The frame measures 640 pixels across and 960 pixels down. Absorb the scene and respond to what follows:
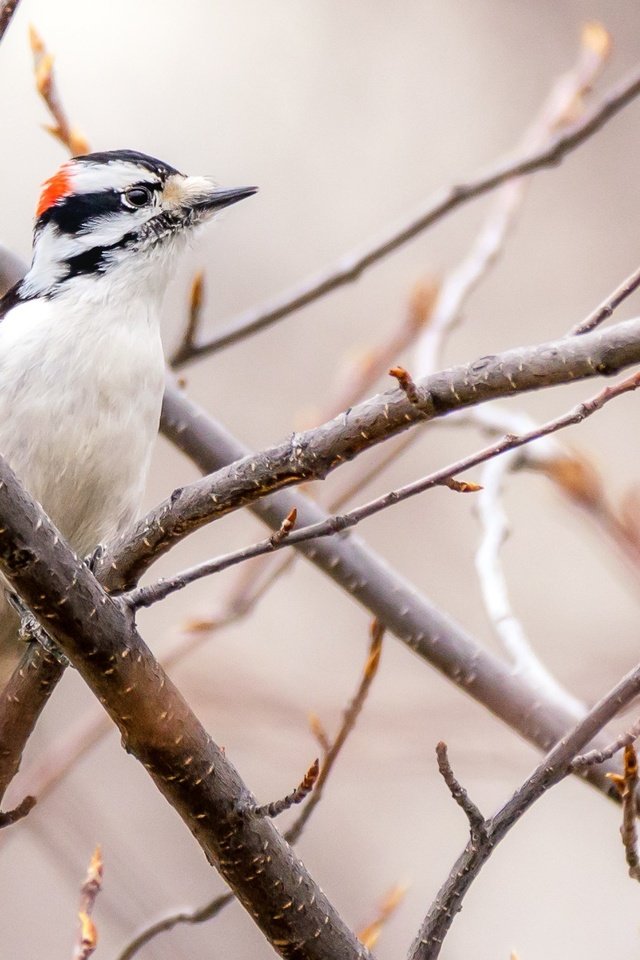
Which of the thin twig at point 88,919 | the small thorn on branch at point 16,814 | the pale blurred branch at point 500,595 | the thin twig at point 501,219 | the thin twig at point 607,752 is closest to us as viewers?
the thin twig at point 607,752

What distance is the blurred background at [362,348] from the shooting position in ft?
22.2

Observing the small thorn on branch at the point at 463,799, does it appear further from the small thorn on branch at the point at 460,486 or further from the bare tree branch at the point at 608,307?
the bare tree branch at the point at 608,307

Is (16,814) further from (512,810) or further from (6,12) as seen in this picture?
(6,12)

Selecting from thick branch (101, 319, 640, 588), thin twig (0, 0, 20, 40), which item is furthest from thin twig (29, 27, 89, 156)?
thick branch (101, 319, 640, 588)

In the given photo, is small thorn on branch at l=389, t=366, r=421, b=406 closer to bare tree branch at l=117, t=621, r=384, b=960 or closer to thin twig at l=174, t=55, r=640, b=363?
bare tree branch at l=117, t=621, r=384, b=960

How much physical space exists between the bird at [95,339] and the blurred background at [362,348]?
79.9 inches

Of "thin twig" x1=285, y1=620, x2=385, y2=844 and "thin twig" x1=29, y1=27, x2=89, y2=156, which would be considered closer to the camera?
"thin twig" x1=285, y1=620, x2=385, y2=844

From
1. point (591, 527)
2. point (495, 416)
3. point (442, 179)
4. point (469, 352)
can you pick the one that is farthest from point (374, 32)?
point (591, 527)

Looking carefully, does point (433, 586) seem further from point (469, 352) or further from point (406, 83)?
point (406, 83)

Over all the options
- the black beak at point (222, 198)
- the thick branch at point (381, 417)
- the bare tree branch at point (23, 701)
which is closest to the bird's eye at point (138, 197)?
the black beak at point (222, 198)

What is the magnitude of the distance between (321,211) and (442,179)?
91 cm

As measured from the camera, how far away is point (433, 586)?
25.0ft

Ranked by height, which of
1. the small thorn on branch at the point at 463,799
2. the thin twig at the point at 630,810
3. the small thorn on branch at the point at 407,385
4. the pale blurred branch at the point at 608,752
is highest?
the small thorn on branch at the point at 407,385

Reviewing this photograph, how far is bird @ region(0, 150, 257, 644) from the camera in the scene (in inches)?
146
